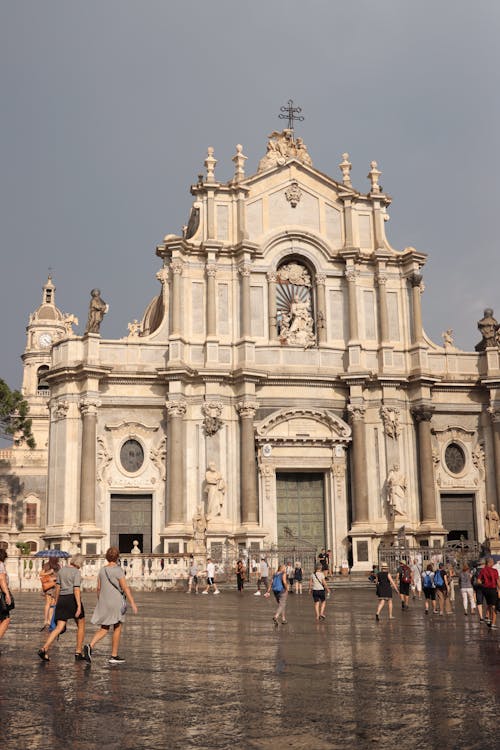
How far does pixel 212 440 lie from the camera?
3612 cm

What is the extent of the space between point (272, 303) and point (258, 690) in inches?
1170

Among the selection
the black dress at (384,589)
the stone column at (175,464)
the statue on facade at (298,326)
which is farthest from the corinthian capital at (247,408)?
the black dress at (384,589)

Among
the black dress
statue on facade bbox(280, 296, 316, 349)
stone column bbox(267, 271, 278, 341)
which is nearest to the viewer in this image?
the black dress

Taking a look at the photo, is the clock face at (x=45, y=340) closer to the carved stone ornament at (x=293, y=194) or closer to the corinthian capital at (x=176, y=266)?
the carved stone ornament at (x=293, y=194)

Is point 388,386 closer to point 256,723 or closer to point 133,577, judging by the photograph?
point 133,577

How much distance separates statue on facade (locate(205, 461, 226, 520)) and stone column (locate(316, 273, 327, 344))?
763cm

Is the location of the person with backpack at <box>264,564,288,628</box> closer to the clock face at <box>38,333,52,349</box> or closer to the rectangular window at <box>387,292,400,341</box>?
the rectangular window at <box>387,292,400,341</box>

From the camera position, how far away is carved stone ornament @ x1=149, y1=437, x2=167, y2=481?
36.2 metres

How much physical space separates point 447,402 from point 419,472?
145 inches

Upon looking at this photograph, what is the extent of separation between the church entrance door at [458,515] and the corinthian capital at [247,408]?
9256 mm

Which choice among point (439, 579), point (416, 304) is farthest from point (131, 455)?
point (439, 579)

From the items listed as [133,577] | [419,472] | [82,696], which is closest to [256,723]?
[82,696]

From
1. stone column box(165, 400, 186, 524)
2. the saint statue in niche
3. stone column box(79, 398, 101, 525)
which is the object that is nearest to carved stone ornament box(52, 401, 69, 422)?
stone column box(79, 398, 101, 525)

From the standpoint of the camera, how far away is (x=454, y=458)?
38969mm
